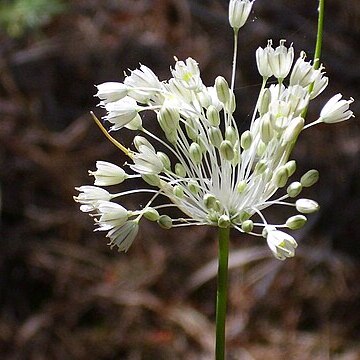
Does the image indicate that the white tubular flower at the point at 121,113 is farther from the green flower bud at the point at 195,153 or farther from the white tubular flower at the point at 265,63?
the white tubular flower at the point at 265,63

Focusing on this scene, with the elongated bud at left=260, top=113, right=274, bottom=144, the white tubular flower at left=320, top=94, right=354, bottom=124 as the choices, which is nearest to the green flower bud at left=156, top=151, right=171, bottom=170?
the elongated bud at left=260, top=113, right=274, bottom=144

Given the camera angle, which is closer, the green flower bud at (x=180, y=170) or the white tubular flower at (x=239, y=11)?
the green flower bud at (x=180, y=170)

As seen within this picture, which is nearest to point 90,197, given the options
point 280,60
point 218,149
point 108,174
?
point 108,174

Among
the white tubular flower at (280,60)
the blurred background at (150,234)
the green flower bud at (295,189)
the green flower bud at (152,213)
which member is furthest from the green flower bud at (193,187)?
the blurred background at (150,234)

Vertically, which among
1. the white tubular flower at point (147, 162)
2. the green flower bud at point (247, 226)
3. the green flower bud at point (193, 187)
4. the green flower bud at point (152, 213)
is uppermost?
the white tubular flower at point (147, 162)

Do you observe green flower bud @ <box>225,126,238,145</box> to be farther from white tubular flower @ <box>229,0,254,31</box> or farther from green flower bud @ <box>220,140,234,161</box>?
white tubular flower @ <box>229,0,254,31</box>

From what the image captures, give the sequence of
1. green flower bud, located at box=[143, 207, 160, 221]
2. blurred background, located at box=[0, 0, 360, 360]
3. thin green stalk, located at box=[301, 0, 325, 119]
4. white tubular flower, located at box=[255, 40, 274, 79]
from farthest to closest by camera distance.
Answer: blurred background, located at box=[0, 0, 360, 360] < white tubular flower, located at box=[255, 40, 274, 79] < green flower bud, located at box=[143, 207, 160, 221] < thin green stalk, located at box=[301, 0, 325, 119]

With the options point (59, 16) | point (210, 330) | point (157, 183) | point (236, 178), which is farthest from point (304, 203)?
point (59, 16)

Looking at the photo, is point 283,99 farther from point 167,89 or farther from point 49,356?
point 49,356
